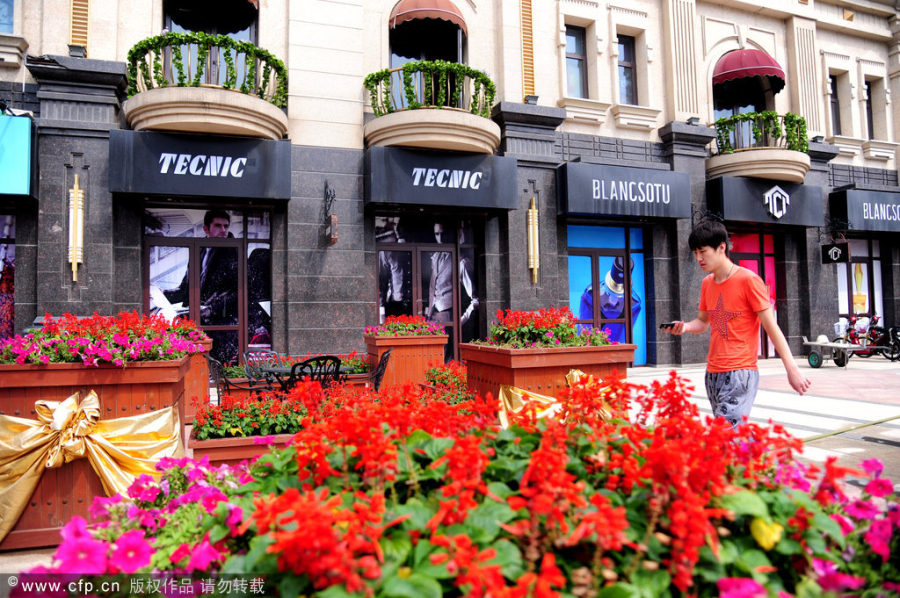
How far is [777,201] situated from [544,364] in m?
13.4

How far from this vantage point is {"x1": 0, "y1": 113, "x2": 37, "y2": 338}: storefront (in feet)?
29.7

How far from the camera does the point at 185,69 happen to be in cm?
1016

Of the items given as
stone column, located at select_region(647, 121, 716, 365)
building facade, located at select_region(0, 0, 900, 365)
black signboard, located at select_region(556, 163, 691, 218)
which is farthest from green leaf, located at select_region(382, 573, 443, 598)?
stone column, located at select_region(647, 121, 716, 365)

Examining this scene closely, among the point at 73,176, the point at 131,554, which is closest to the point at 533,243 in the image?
the point at 73,176

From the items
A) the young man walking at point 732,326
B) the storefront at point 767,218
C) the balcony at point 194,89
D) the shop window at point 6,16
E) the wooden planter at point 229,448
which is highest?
the shop window at point 6,16

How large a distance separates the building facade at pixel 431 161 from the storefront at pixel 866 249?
13 centimetres

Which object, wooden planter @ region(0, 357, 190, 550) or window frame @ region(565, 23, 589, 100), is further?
window frame @ region(565, 23, 589, 100)

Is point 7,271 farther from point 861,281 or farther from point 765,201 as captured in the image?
point 861,281

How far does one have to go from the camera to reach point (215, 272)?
36.6 ft

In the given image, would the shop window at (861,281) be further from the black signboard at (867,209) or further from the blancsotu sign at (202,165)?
the blancsotu sign at (202,165)

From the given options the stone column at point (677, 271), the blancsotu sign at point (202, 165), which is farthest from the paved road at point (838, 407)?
the blancsotu sign at point (202, 165)

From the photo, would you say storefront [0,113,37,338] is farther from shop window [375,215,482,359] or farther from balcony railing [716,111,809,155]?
balcony railing [716,111,809,155]

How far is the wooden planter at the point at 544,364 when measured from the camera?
5.08m

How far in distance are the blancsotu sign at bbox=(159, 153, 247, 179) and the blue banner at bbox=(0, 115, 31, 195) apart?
213 cm
